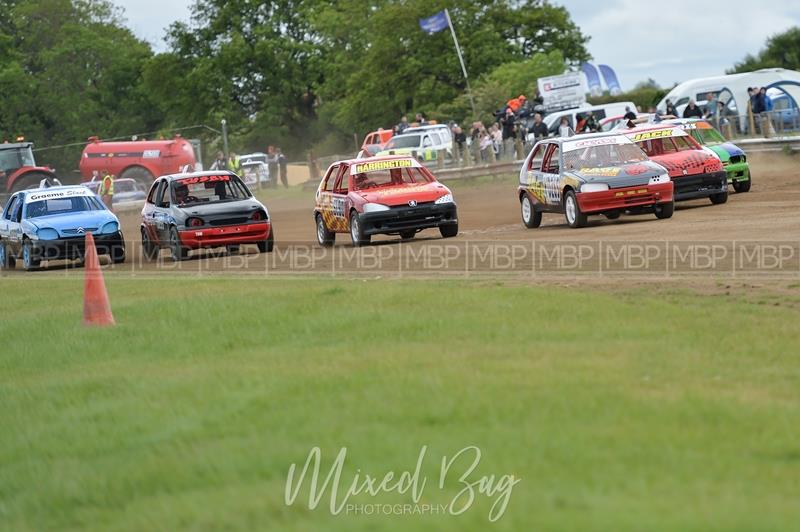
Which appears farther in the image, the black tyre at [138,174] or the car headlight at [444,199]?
the black tyre at [138,174]

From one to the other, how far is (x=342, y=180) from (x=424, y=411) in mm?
15396

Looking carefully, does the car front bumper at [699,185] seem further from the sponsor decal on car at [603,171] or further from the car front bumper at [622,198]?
the sponsor decal on car at [603,171]

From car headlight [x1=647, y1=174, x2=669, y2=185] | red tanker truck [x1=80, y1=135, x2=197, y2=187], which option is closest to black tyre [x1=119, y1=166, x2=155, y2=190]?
red tanker truck [x1=80, y1=135, x2=197, y2=187]

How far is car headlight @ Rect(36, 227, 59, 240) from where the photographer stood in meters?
23.6

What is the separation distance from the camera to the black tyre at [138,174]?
2223 inches

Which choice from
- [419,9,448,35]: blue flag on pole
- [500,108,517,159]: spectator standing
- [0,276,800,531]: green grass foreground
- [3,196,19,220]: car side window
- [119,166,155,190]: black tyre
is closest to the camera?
[0,276,800,531]: green grass foreground

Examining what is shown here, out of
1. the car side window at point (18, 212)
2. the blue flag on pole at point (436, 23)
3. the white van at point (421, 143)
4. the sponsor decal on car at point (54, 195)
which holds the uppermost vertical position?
the blue flag on pole at point (436, 23)

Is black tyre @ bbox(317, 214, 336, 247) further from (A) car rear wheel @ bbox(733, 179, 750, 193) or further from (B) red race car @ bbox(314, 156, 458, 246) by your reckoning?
(A) car rear wheel @ bbox(733, 179, 750, 193)

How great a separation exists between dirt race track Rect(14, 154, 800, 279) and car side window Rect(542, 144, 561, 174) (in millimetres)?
936

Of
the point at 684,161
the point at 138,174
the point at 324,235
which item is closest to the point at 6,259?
the point at 324,235

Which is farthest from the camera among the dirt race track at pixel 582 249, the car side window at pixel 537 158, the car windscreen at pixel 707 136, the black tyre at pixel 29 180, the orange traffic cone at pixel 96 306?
the black tyre at pixel 29 180

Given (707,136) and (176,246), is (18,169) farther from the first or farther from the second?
(707,136)

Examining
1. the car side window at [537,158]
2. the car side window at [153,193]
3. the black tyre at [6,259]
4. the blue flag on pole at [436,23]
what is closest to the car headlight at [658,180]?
the car side window at [537,158]

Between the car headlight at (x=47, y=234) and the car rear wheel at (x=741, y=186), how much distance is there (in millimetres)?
12155
